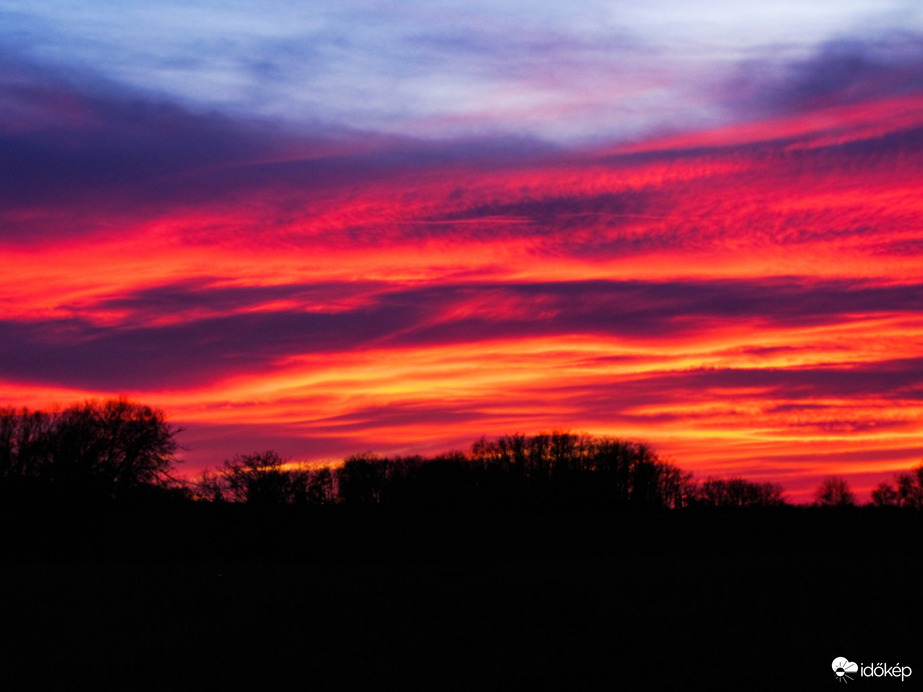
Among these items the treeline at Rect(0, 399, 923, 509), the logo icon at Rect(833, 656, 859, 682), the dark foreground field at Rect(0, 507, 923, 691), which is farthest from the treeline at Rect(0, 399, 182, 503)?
the logo icon at Rect(833, 656, 859, 682)

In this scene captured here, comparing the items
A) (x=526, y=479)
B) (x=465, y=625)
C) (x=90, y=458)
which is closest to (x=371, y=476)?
(x=526, y=479)

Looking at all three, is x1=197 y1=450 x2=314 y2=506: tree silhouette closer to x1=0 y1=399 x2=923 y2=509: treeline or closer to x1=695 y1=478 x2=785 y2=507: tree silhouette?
x1=0 y1=399 x2=923 y2=509: treeline

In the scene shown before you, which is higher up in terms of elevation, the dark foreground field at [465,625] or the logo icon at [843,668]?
the dark foreground field at [465,625]

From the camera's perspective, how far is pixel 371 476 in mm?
133750

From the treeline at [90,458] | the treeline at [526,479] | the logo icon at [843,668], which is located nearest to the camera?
the logo icon at [843,668]

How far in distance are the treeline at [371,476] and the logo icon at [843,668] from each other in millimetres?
51612

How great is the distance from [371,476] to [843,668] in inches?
4620

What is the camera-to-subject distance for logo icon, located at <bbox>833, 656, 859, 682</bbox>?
17989 millimetres

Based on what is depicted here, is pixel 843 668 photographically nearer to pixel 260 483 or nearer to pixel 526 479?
pixel 260 483

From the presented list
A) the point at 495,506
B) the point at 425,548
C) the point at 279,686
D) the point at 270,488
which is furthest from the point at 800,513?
the point at 279,686

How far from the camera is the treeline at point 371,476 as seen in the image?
7300 centimetres

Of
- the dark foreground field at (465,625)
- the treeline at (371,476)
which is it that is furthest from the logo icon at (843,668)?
the treeline at (371,476)

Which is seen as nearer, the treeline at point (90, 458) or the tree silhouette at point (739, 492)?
the treeline at point (90, 458)

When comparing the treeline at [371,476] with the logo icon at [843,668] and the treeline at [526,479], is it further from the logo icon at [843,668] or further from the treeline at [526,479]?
the logo icon at [843,668]
